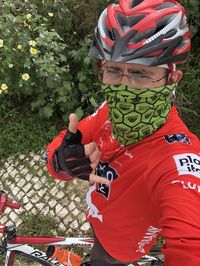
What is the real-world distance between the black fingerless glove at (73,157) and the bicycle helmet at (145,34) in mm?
480

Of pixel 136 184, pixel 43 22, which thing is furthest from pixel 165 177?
pixel 43 22

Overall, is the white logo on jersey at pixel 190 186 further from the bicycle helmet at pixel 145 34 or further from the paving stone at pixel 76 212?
the paving stone at pixel 76 212

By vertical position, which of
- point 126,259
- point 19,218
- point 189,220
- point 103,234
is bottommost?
point 19,218

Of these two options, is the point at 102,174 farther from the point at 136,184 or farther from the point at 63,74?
the point at 63,74

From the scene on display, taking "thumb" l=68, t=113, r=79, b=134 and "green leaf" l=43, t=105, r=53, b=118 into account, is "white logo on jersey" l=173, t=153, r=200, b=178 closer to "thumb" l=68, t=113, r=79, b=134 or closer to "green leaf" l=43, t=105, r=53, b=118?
"thumb" l=68, t=113, r=79, b=134

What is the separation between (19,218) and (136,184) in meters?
2.77

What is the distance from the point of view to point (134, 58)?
6.10 ft

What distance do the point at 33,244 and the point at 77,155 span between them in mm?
1408

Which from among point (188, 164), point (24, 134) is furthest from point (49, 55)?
point (188, 164)

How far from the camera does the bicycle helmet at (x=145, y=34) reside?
188 centimetres

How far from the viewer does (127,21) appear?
1964 mm

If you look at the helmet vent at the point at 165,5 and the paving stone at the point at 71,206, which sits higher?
the helmet vent at the point at 165,5

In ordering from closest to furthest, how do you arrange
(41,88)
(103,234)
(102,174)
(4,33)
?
(102,174)
(103,234)
(4,33)
(41,88)

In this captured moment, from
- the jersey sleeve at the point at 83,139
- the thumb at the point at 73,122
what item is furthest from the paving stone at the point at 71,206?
the thumb at the point at 73,122
